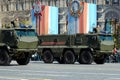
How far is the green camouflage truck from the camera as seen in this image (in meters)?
33.3

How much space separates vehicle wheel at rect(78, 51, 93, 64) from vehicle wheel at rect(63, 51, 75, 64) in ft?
2.05

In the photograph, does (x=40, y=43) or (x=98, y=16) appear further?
(x=98, y=16)

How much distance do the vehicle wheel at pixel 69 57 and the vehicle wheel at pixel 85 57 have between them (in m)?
0.63

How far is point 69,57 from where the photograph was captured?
1353 inches

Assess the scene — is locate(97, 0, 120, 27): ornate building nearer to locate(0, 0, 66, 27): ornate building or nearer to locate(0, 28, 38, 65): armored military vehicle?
locate(0, 0, 66, 27): ornate building

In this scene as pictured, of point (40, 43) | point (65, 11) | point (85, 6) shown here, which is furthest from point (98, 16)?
point (40, 43)

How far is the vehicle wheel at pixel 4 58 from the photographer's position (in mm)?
27703

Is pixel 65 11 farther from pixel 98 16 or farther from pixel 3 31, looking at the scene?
pixel 3 31

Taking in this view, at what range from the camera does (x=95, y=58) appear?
34188mm

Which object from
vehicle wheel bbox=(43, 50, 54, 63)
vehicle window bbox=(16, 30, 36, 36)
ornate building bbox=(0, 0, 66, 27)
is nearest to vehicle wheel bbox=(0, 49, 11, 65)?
vehicle window bbox=(16, 30, 36, 36)

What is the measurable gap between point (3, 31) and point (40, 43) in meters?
8.71

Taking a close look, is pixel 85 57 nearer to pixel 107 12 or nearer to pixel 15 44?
pixel 15 44

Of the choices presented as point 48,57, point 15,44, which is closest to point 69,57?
point 48,57

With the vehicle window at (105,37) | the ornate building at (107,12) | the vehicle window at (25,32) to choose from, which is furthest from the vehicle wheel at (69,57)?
the ornate building at (107,12)
